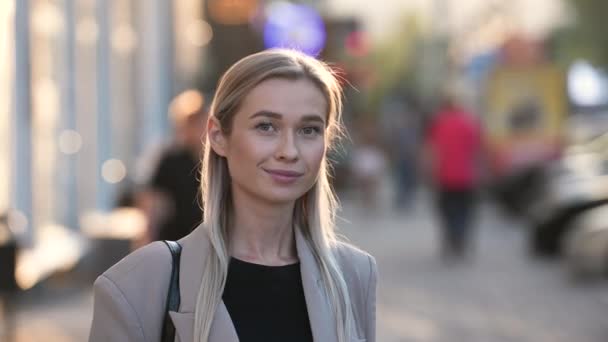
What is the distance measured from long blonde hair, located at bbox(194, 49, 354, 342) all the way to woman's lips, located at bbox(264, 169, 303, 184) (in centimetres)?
14

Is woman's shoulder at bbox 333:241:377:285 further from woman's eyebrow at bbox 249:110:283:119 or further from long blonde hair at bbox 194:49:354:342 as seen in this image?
woman's eyebrow at bbox 249:110:283:119

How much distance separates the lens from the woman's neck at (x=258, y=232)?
3.03 metres

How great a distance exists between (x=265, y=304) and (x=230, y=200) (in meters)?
0.29

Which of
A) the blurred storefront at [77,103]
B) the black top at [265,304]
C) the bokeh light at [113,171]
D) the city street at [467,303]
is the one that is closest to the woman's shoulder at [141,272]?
the black top at [265,304]

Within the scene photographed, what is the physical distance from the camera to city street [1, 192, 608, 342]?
33.8ft

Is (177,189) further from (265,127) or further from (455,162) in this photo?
(455,162)

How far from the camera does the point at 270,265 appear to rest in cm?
302

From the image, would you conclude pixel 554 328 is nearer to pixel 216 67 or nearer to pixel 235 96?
pixel 235 96

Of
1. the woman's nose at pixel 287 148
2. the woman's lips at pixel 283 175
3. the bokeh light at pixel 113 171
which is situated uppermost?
the woman's nose at pixel 287 148

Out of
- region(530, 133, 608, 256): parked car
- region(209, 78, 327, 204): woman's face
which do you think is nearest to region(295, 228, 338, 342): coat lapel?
region(209, 78, 327, 204): woman's face

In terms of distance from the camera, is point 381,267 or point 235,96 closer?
point 235,96

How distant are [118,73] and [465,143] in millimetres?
5636

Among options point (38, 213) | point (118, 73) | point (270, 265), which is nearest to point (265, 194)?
point (270, 265)

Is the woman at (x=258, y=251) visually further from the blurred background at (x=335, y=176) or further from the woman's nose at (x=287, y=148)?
the blurred background at (x=335, y=176)
